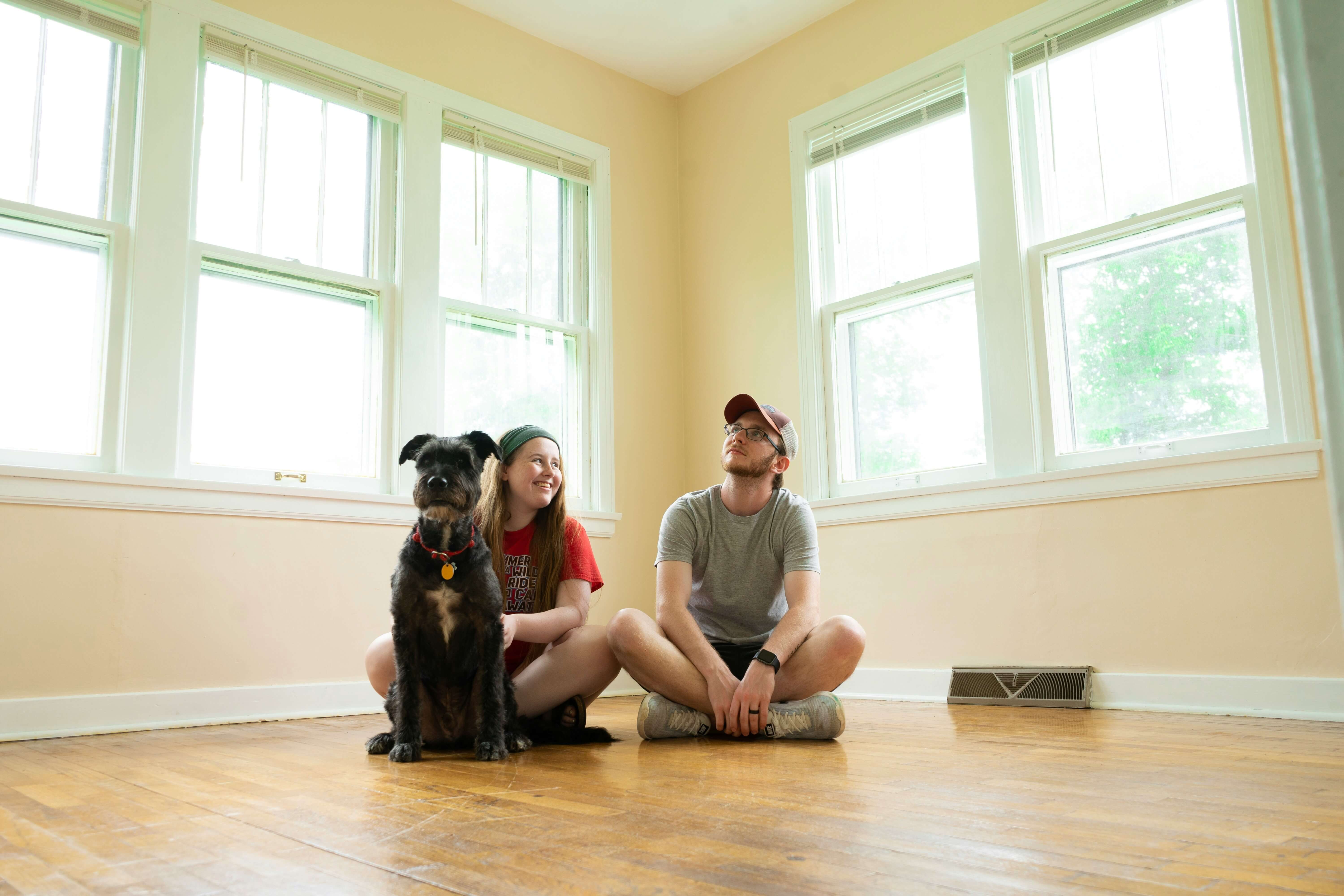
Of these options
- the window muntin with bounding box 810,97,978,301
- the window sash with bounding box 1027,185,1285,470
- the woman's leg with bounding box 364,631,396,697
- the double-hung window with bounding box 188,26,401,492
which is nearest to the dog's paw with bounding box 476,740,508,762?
the woman's leg with bounding box 364,631,396,697

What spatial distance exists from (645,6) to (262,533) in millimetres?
3106

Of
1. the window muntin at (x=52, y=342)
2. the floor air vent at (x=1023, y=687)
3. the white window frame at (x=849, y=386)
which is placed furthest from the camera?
the white window frame at (x=849, y=386)

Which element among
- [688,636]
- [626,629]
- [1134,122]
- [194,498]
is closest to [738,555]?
[688,636]

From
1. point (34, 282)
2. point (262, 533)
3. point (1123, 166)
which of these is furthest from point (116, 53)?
point (1123, 166)

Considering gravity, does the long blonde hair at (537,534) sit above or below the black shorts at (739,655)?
above

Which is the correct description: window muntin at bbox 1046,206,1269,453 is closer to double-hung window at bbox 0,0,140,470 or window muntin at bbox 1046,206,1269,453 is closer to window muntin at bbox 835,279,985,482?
window muntin at bbox 835,279,985,482

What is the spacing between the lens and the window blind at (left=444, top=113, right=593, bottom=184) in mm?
4562

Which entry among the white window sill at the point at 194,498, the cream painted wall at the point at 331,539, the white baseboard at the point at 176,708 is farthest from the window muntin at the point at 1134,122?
the white baseboard at the point at 176,708

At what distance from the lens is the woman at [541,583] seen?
2.49 m

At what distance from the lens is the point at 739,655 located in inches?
106

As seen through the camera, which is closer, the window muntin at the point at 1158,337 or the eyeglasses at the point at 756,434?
the eyeglasses at the point at 756,434

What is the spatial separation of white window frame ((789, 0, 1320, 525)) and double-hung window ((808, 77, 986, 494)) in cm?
6

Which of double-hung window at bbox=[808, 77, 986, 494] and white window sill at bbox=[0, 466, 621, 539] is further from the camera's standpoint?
double-hung window at bbox=[808, 77, 986, 494]

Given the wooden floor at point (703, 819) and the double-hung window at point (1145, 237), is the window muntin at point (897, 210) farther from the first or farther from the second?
the wooden floor at point (703, 819)
